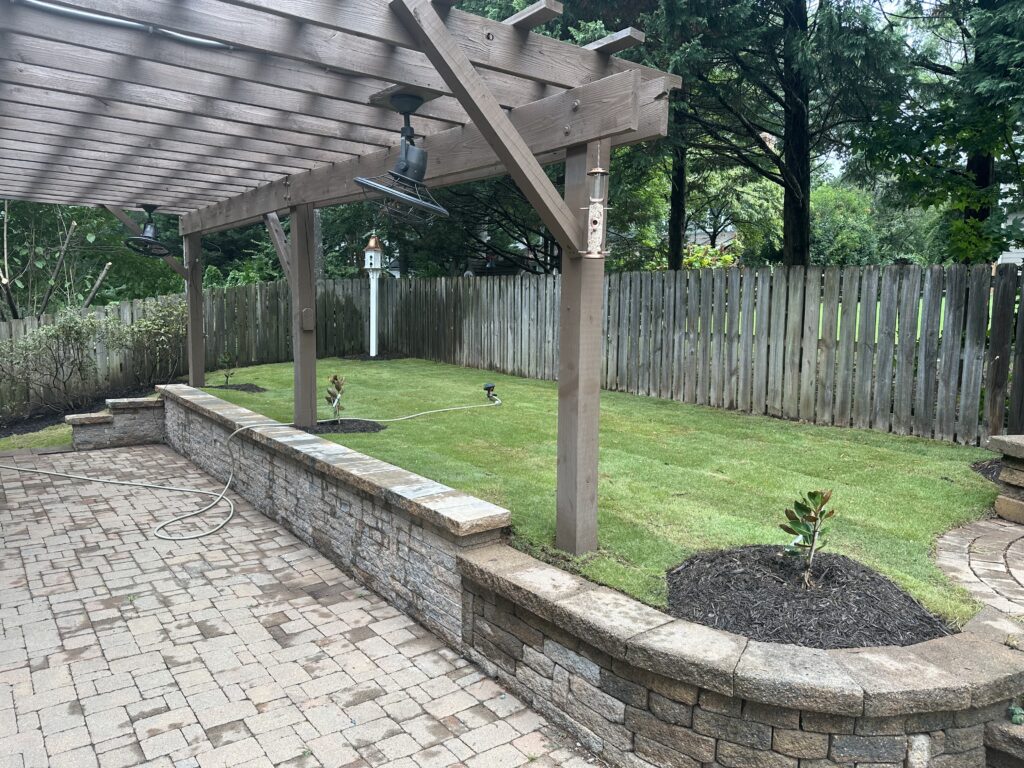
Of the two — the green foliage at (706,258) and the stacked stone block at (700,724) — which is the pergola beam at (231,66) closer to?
the stacked stone block at (700,724)

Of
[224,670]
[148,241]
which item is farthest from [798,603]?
[148,241]

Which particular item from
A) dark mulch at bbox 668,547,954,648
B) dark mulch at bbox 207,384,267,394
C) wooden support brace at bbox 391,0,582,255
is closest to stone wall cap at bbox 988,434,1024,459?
dark mulch at bbox 668,547,954,648

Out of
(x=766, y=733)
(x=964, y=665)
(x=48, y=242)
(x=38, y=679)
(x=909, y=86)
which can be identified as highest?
(x=909, y=86)

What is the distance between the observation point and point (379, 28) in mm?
2783

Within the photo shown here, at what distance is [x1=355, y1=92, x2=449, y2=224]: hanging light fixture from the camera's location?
11.2ft

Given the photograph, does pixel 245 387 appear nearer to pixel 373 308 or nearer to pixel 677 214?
pixel 373 308

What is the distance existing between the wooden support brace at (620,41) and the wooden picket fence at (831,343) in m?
3.70

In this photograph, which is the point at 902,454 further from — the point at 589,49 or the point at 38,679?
the point at 38,679

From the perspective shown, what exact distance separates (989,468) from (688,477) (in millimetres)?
2181

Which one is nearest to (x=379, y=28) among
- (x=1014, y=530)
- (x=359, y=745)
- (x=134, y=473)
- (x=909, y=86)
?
(x=359, y=745)

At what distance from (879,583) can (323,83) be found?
3.45 m

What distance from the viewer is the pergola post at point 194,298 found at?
26.7ft

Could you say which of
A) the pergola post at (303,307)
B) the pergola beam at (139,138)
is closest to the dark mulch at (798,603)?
the pergola post at (303,307)

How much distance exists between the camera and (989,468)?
4.78 metres
